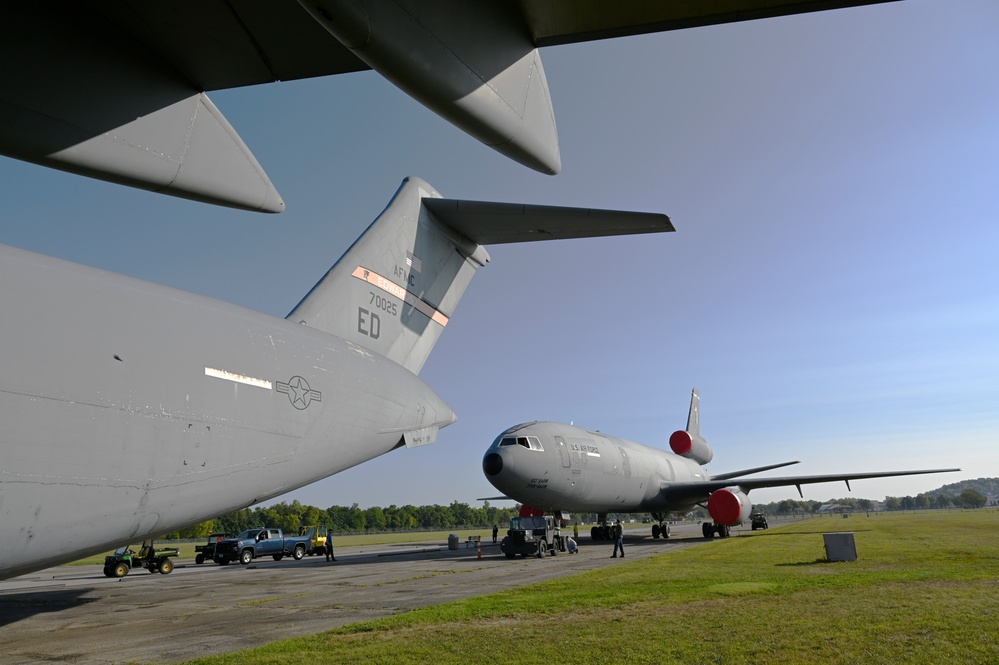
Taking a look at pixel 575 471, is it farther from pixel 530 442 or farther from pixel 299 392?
pixel 299 392

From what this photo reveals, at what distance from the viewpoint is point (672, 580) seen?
39.4 ft

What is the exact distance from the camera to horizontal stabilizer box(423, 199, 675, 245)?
210 inches

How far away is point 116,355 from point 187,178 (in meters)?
1.98

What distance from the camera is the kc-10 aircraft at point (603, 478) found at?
20.9 metres

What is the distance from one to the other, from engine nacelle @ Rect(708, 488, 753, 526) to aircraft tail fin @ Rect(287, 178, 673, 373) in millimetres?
21914

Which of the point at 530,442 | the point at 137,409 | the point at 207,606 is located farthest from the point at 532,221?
the point at 530,442

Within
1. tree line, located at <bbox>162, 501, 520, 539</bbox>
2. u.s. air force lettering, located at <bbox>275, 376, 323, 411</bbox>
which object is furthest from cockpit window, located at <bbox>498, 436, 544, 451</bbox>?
tree line, located at <bbox>162, 501, 520, 539</bbox>

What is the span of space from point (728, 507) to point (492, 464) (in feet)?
39.6

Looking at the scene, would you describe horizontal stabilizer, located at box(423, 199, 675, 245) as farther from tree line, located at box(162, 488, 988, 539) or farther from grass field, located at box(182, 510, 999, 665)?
tree line, located at box(162, 488, 988, 539)

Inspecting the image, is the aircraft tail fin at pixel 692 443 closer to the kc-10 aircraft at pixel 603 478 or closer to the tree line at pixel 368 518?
the kc-10 aircraft at pixel 603 478

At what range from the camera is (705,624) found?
24.5 ft

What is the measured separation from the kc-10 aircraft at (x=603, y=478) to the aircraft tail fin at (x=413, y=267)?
13.0 metres

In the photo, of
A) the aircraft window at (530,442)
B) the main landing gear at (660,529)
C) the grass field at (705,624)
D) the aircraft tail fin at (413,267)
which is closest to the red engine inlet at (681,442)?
the main landing gear at (660,529)

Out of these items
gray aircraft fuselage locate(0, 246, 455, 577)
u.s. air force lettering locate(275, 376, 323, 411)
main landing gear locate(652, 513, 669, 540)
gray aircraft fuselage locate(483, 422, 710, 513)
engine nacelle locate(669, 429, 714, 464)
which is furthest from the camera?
engine nacelle locate(669, 429, 714, 464)
